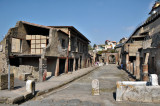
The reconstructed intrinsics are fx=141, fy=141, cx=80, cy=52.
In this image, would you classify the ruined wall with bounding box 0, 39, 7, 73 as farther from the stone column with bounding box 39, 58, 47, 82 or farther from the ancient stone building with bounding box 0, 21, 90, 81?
the stone column with bounding box 39, 58, 47, 82

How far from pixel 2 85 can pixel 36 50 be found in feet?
27.4

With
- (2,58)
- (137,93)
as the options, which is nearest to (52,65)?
(2,58)

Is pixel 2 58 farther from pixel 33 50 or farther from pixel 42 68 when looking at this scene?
pixel 42 68

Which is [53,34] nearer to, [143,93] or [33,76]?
[33,76]

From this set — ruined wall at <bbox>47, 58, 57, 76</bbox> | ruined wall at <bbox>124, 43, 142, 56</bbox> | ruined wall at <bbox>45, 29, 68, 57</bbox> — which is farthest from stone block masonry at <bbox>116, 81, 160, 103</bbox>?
ruined wall at <bbox>124, 43, 142, 56</bbox>

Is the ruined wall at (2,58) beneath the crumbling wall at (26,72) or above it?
above

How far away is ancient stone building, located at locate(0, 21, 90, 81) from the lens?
1224 cm

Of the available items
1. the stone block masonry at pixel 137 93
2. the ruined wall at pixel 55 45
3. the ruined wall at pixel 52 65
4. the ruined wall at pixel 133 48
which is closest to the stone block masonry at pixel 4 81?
the ruined wall at pixel 55 45

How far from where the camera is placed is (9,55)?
44.4 feet

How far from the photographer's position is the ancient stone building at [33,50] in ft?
40.2

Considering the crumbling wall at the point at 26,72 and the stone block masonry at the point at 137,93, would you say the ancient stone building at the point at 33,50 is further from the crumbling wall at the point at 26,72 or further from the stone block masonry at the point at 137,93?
the stone block masonry at the point at 137,93

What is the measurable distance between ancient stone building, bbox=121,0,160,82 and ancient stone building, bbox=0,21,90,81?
7.79 meters

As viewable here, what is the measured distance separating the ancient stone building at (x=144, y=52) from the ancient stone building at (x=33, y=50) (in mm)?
7791

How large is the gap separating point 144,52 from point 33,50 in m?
12.0
